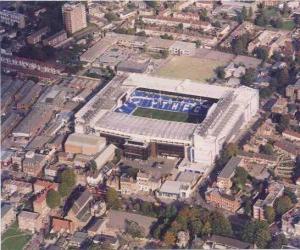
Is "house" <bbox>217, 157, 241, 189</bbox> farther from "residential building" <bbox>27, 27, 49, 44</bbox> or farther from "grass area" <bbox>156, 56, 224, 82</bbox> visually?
"residential building" <bbox>27, 27, 49, 44</bbox>

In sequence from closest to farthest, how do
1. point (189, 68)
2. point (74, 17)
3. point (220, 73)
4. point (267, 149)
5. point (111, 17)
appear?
1. point (267, 149)
2. point (220, 73)
3. point (189, 68)
4. point (74, 17)
5. point (111, 17)

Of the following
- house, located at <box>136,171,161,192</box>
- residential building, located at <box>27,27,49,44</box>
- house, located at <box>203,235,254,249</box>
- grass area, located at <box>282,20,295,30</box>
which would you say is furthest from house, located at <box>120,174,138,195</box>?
grass area, located at <box>282,20,295,30</box>

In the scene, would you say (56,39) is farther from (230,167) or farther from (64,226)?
(64,226)

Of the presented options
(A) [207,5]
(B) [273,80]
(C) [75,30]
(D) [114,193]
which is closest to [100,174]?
(D) [114,193]

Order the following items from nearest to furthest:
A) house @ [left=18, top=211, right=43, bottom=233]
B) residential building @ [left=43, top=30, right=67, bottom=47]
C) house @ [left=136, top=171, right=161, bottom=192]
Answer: house @ [left=18, top=211, right=43, bottom=233] < house @ [left=136, top=171, right=161, bottom=192] < residential building @ [left=43, top=30, right=67, bottom=47]

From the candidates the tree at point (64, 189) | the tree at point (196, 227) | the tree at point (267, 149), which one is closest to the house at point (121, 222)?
the tree at point (196, 227)

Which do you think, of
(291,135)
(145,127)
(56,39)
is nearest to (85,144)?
(145,127)

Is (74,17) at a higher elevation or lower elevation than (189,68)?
higher
